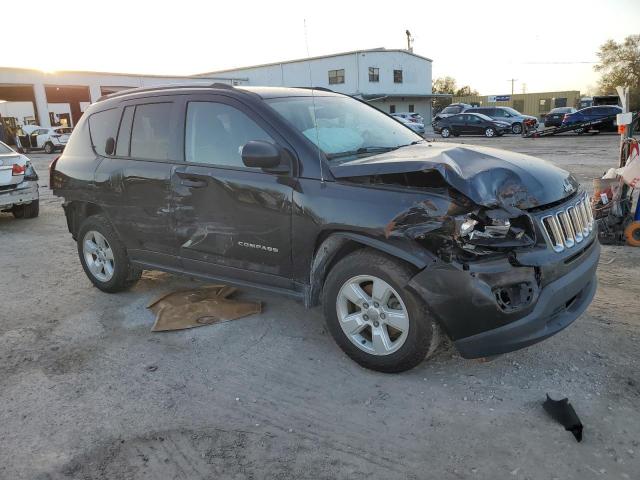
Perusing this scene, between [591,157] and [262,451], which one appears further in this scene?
[591,157]

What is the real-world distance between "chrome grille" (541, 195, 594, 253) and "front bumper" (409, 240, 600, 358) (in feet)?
0.58

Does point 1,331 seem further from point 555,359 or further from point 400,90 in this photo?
point 400,90

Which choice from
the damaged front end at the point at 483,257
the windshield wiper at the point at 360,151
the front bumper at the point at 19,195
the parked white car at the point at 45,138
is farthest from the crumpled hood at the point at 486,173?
the parked white car at the point at 45,138

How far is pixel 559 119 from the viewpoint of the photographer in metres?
28.7

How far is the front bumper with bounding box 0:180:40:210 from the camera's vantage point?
28.1 feet

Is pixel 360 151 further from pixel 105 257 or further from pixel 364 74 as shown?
pixel 364 74

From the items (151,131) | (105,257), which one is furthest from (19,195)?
(151,131)

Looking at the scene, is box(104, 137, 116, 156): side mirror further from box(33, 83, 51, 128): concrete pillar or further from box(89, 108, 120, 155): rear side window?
box(33, 83, 51, 128): concrete pillar

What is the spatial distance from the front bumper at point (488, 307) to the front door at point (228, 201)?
111 centimetres

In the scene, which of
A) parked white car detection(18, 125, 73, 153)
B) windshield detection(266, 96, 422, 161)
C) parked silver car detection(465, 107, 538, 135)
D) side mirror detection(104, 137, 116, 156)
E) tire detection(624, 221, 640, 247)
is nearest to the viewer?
windshield detection(266, 96, 422, 161)

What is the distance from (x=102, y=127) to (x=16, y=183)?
4.87m

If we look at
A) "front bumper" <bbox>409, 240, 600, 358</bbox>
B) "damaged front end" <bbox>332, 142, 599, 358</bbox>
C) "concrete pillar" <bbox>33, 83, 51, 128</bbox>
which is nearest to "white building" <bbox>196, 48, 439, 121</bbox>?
"concrete pillar" <bbox>33, 83, 51, 128</bbox>

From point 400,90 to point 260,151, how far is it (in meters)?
47.7

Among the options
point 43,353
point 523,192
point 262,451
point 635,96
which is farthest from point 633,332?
point 635,96
